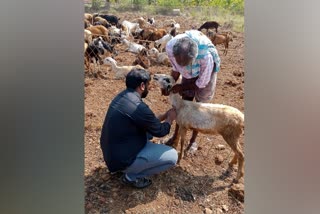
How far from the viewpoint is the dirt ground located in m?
3.30

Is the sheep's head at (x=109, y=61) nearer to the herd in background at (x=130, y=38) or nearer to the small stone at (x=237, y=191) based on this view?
the herd in background at (x=130, y=38)

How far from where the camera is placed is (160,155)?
3305 millimetres

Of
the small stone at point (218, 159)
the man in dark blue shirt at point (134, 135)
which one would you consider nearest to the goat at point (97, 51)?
the man in dark blue shirt at point (134, 135)

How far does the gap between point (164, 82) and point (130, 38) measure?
23.9 inches

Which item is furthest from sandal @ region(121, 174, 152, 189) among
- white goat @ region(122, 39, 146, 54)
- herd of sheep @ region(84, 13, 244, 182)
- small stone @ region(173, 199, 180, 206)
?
white goat @ region(122, 39, 146, 54)

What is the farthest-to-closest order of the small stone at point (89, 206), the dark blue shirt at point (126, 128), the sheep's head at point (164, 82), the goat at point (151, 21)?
the goat at point (151, 21) → the sheep's head at point (164, 82) → the small stone at point (89, 206) → the dark blue shirt at point (126, 128)

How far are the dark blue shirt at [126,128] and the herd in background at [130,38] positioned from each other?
1.02ft

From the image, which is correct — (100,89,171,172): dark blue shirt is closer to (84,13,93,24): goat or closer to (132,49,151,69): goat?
(132,49,151,69): goat

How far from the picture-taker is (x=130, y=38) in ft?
12.2

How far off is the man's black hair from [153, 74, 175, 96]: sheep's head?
16 cm

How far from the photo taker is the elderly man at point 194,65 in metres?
3.29

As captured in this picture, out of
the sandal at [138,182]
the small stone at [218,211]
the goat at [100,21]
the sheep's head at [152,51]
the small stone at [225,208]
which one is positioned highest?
the goat at [100,21]
